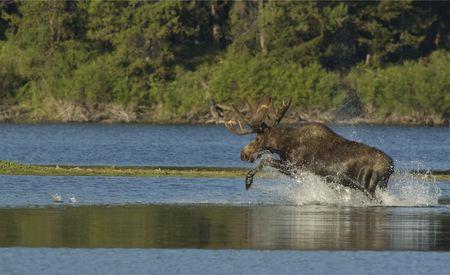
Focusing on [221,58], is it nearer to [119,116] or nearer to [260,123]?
[119,116]

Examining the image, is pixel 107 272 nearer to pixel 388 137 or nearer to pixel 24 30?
pixel 388 137

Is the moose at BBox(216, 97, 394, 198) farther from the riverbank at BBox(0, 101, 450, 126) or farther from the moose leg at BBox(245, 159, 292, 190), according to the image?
the riverbank at BBox(0, 101, 450, 126)

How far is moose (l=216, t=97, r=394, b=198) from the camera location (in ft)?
94.7

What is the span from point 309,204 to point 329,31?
5648 cm

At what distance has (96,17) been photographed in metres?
85.5

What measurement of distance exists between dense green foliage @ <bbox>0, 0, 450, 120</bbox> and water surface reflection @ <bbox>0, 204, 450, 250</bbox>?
177 ft

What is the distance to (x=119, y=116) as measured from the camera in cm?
8244

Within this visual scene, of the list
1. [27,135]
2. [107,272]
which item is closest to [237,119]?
[107,272]

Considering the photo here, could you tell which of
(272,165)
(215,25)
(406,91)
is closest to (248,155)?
(272,165)

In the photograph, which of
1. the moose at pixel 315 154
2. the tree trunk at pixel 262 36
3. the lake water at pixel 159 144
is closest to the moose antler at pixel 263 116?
the moose at pixel 315 154

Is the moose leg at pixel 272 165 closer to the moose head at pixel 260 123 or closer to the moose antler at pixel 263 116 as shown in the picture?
the moose head at pixel 260 123

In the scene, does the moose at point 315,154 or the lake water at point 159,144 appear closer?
the moose at point 315,154

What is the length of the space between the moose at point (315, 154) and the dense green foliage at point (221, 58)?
50.8 m

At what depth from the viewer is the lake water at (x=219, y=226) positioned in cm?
2059
